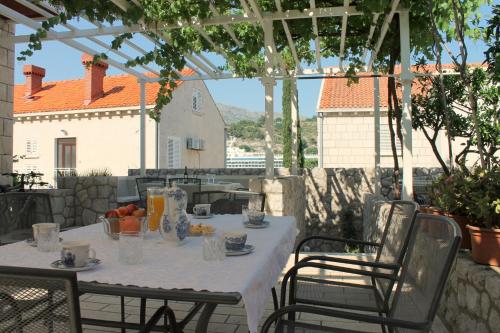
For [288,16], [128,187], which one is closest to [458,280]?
[288,16]

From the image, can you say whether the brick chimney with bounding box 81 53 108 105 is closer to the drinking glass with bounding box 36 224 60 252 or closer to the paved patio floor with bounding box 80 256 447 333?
the paved patio floor with bounding box 80 256 447 333

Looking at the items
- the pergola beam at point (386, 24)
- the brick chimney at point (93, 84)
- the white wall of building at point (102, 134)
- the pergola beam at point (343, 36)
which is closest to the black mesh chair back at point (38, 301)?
the pergola beam at point (386, 24)

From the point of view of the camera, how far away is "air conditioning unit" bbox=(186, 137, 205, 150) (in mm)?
16344

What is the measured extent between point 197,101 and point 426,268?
16.8m

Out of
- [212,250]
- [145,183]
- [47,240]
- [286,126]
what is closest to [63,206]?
[145,183]

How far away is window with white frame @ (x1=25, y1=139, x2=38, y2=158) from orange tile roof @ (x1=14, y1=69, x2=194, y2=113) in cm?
113

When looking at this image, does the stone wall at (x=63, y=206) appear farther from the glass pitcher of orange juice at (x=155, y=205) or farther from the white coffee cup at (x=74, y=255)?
the white coffee cup at (x=74, y=255)

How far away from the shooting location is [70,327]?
2.93 ft

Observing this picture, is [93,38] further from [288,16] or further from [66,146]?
[66,146]

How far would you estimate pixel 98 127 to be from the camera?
14.9 m

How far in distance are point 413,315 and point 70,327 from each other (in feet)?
3.72

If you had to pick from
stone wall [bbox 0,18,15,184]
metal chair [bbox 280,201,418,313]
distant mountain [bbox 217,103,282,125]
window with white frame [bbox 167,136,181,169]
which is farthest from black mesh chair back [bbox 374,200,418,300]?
distant mountain [bbox 217,103,282,125]

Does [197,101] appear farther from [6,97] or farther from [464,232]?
[464,232]

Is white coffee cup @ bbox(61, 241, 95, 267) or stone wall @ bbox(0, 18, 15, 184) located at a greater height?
stone wall @ bbox(0, 18, 15, 184)
